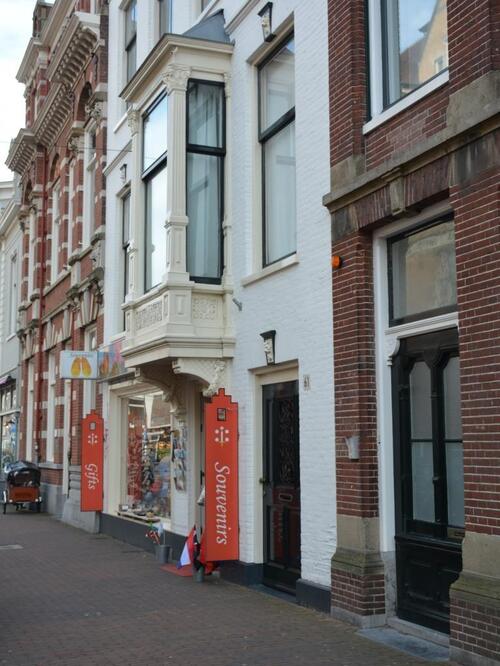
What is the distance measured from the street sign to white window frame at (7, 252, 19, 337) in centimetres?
1468

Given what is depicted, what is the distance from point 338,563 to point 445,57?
4.97 m

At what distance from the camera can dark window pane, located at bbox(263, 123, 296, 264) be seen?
35.7ft

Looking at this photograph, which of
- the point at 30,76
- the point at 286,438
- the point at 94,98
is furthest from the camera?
the point at 30,76

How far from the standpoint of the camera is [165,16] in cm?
1562

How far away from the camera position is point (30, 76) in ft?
97.6

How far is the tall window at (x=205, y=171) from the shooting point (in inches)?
477

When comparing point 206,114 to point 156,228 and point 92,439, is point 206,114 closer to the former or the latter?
point 156,228

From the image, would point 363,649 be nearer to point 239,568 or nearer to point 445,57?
point 239,568

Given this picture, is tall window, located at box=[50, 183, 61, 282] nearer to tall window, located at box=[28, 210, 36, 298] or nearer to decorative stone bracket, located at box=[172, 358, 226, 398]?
tall window, located at box=[28, 210, 36, 298]

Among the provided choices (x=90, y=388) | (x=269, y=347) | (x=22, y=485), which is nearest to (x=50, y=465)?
(x=22, y=485)

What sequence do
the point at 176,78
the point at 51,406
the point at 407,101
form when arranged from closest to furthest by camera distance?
the point at 407,101 → the point at 176,78 → the point at 51,406

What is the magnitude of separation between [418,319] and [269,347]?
2.85m

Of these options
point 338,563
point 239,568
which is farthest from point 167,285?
point 338,563

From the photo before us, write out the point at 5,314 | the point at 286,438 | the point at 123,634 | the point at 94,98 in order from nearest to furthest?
the point at 123,634
the point at 286,438
the point at 94,98
the point at 5,314
